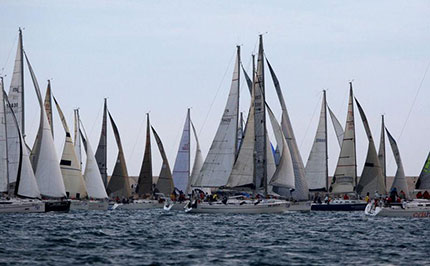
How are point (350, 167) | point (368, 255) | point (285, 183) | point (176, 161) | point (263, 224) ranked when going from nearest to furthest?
point (368, 255)
point (263, 224)
point (285, 183)
point (350, 167)
point (176, 161)

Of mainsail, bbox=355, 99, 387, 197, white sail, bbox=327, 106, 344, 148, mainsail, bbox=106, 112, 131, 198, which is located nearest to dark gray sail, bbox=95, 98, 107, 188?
mainsail, bbox=106, 112, 131, 198

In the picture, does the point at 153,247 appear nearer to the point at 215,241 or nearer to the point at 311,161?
the point at 215,241

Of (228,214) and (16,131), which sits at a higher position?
(16,131)

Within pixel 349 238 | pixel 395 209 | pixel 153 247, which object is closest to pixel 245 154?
pixel 395 209

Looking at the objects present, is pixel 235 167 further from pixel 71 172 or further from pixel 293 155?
pixel 71 172

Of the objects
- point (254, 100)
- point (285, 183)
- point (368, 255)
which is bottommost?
point (368, 255)

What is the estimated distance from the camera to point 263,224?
167ft

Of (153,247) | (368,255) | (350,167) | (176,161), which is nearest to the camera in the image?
(368,255)

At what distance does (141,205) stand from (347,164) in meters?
20.6

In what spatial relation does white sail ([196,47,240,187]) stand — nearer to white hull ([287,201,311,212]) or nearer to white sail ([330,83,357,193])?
white hull ([287,201,311,212])

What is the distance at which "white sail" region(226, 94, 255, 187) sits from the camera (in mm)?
63500

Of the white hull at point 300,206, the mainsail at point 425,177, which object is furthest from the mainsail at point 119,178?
the mainsail at point 425,177

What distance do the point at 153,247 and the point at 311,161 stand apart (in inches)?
1886

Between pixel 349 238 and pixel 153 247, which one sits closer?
pixel 153 247
